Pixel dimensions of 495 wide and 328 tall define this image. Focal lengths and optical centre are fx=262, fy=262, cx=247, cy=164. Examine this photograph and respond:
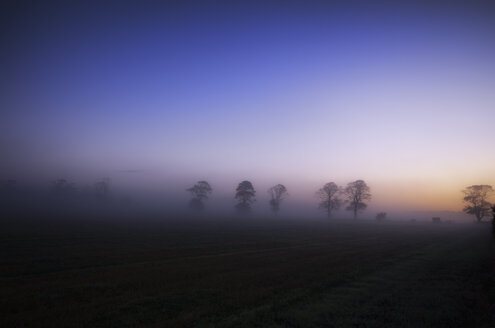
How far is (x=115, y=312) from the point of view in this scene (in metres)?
8.92

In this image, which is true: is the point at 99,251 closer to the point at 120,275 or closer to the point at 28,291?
the point at 120,275

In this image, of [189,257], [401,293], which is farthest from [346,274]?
[189,257]

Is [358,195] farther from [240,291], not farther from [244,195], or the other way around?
[240,291]

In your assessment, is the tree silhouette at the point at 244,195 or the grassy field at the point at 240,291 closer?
the grassy field at the point at 240,291

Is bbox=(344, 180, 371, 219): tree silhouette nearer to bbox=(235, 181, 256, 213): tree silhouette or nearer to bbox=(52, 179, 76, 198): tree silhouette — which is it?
bbox=(235, 181, 256, 213): tree silhouette

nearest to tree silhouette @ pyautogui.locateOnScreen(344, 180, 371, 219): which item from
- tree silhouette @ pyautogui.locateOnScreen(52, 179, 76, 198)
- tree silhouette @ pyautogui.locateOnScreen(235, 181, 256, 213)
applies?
tree silhouette @ pyautogui.locateOnScreen(235, 181, 256, 213)

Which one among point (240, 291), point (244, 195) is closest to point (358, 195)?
point (244, 195)

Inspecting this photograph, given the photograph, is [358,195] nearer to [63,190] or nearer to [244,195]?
[244,195]

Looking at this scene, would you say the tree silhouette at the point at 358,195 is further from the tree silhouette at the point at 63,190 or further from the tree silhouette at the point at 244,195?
the tree silhouette at the point at 63,190

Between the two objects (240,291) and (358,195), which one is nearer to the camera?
(240,291)

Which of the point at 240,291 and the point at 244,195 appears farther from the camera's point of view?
the point at 244,195

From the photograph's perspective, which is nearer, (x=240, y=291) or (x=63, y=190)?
(x=240, y=291)

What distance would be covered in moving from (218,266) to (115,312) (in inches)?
344

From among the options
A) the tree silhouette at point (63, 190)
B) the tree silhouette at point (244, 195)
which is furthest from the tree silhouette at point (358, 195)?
the tree silhouette at point (63, 190)
